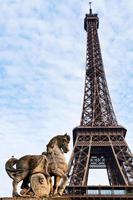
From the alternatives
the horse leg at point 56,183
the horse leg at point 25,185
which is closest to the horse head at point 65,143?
the horse leg at point 56,183

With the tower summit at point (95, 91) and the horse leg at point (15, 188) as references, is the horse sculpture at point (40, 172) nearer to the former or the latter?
the horse leg at point (15, 188)

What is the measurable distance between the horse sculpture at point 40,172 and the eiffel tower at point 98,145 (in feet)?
161

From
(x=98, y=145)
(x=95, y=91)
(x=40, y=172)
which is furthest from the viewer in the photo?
(x=95, y=91)

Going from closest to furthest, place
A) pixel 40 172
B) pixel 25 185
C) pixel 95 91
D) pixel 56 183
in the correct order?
pixel 40 172
pixel 56 183
pixel 25 185
pixel 95 91

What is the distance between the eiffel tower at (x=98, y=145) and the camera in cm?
6838

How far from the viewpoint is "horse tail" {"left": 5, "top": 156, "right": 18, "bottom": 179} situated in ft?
45.0

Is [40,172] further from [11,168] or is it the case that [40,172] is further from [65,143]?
[65,143]

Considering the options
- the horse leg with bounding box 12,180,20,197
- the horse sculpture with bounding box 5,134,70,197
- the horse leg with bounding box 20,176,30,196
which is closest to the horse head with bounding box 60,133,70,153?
the horse sculpture with bounding box 5,134,70,197

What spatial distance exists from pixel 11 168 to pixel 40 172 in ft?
3.28

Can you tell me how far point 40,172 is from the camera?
13.4 metres

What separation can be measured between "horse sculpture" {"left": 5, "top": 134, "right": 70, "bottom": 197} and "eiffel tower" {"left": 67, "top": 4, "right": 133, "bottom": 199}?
4915cm

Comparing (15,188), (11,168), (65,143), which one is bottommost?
(15,188)

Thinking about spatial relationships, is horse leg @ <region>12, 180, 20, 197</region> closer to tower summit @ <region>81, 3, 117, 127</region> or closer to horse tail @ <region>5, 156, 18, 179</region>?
horse tail @ <region>5, 156, 18, 179</region>

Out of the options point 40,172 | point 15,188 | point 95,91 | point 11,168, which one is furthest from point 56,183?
point 95,91
